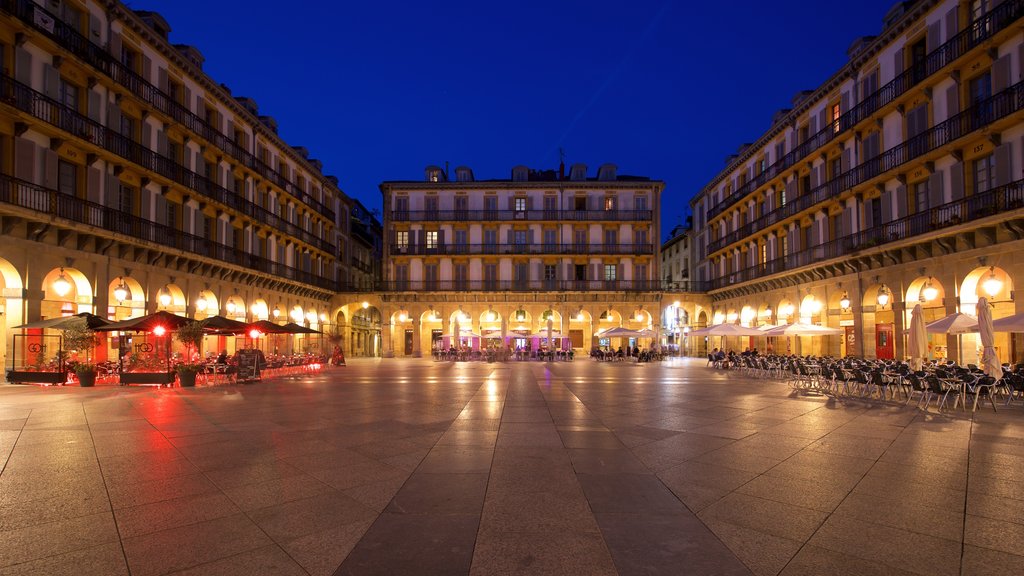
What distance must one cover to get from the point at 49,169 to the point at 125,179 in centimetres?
382

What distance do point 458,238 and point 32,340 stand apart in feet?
102

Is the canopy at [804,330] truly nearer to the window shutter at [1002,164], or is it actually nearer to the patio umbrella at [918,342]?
the patio umbrella at [918,342]

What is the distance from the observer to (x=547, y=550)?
13.8 ft

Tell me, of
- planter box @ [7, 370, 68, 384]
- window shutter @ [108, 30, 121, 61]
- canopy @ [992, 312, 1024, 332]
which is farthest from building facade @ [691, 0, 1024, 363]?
window shutter @ [108, 30, 121, 61]

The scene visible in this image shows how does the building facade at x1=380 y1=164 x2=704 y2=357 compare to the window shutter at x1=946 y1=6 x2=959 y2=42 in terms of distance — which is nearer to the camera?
the window shutter at x1=946 y1=6 x2=959 y2=42

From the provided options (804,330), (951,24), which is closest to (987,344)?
(804,330)

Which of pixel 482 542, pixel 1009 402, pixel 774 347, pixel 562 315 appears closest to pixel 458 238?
pixel 562 315

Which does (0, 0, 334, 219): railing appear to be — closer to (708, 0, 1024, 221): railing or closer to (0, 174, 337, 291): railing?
(0, 174, 337, 291): railing

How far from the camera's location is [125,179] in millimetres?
22156

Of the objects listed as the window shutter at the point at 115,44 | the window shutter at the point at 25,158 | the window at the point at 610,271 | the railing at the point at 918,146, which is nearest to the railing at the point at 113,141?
the window shutter at the point at 25,158

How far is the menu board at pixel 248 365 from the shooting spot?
18.8 metres

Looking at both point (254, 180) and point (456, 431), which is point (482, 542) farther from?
point (254, 180)

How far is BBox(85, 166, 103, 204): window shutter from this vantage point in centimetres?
2000

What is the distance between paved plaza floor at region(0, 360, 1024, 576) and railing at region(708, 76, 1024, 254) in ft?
39.0
